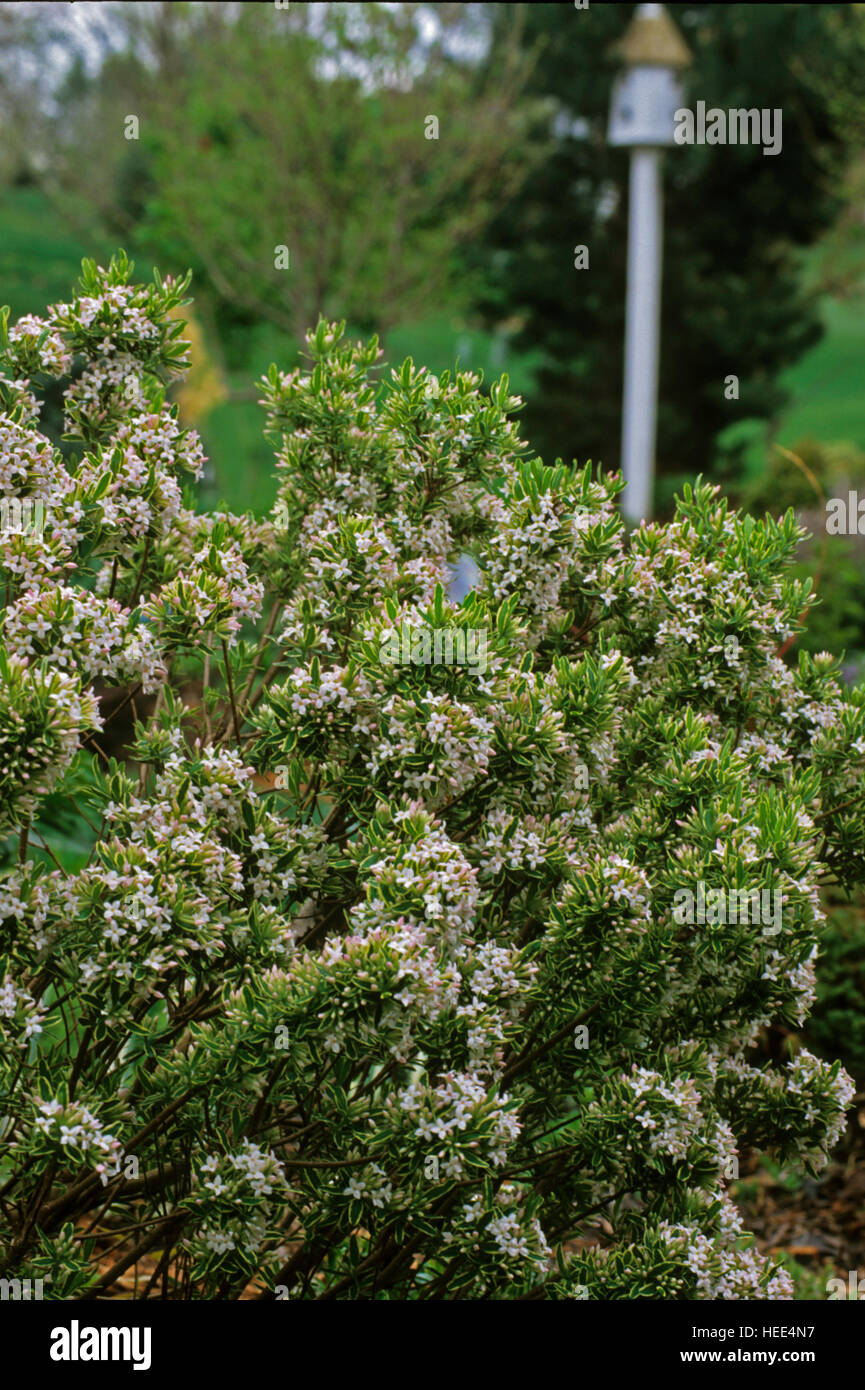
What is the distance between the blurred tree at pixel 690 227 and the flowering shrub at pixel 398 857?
11218 millimetres

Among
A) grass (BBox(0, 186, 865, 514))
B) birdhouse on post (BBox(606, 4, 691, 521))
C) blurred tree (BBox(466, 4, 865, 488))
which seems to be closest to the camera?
birdhouse on post (BBox(606, 4, 691, 521))

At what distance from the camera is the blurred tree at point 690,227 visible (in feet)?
46.6

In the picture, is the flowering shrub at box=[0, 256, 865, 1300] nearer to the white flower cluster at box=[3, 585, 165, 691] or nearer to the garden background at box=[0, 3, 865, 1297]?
the white flower cluster at box=[3, 585, 165, 691]

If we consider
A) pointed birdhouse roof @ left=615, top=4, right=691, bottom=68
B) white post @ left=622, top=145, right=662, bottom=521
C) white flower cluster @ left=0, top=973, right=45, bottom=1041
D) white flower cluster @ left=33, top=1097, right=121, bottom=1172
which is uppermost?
pointed birdhouse roof @ left=615, top=4, right=691, bottom=68

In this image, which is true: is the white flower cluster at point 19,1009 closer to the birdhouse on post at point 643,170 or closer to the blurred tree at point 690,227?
the birdhouse on post at point 643,170

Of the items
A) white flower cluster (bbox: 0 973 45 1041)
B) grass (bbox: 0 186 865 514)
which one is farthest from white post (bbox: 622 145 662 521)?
white flower cluster (bbox: 0 973 45 1041)

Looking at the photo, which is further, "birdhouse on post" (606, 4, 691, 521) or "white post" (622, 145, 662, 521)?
"white post" (622, 145, 662, 521)

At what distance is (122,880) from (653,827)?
3.50 ft

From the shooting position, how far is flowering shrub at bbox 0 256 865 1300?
8.11 feet

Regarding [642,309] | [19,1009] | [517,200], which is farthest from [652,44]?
[19,1009]

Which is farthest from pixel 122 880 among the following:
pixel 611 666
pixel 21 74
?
pixel 21 74

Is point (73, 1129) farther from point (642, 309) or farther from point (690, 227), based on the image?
point (690, 227)

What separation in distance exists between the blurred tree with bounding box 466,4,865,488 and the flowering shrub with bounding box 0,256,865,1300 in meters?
11.2

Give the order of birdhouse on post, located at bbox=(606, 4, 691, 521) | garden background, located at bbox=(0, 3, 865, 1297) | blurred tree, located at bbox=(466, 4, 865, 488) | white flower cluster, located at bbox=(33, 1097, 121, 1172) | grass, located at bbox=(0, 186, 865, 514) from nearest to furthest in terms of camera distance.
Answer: white flower cluster, located at bbox=(33, 1097, 121, 1172) → birdhouse on post, located at bbox=(606, 4, 691, 521) → garden background, located at bbox=(0, 3, 865, 1297) → blurred tree, located at bbox=(466, 4, 865, 488) → grass, located at bbox=(0, 186, 865, 514)
